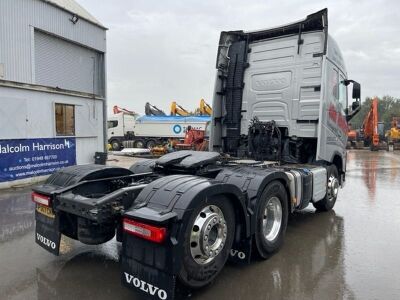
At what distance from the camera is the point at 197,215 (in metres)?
3.08

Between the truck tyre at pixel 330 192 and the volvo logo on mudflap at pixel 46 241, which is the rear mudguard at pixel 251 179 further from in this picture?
the truck tyre at pixel 330 192

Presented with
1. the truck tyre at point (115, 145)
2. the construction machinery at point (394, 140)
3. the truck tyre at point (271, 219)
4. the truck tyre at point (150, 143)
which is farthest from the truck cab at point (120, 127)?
the truck tyre at point (271, 219)

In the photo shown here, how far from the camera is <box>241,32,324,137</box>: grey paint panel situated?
6.12 metres

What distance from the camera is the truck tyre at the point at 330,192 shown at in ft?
21.5

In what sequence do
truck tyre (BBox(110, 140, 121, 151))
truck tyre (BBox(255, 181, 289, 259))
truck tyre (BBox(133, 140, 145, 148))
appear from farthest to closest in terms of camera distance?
truck tyre (BBox(133, 140, 145, 148))
truck tyre (BBox(110, 140, 121, 151))
truck tyre (BBox(255, 181, 289, 259))

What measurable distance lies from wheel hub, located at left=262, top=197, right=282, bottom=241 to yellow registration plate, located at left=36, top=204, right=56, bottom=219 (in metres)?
2.52

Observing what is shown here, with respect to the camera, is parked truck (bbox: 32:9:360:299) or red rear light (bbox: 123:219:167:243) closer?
red rear light (bbox: 123:219:167:243)

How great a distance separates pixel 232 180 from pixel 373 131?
82.8 feet

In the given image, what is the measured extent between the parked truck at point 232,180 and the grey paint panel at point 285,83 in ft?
0.06

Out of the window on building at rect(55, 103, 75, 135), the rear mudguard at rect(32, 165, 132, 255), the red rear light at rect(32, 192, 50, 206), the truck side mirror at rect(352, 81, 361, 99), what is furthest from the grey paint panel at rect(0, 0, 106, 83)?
the truck side mirror at rect(352, 81, 361, 99)

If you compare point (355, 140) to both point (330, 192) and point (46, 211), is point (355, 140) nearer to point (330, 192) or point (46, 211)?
point (330, 192)

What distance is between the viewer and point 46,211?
154 inches

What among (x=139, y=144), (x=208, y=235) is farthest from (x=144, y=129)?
(x=208, y=235)

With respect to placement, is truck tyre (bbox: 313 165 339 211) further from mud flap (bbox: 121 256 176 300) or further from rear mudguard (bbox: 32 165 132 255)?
mud flap (bbox: 121 256 176 300)
